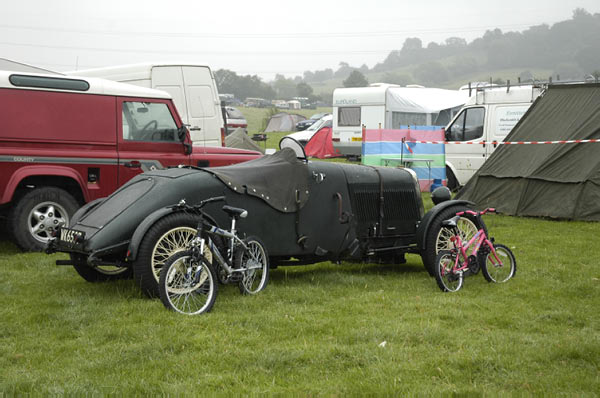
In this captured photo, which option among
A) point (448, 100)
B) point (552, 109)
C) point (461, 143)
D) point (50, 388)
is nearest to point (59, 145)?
point (50, 388)

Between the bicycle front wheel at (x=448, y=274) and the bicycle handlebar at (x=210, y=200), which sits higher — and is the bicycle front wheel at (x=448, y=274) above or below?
below

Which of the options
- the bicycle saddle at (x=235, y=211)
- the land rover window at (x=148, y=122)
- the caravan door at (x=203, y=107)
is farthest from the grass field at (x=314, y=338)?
the caravan door at (x=203, y=107)

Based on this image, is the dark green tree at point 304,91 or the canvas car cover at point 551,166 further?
the dark green tree at point 304,91

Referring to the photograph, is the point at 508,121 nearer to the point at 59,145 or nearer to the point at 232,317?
the point at 59,145

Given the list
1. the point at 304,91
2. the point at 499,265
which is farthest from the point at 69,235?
the point at 304,91

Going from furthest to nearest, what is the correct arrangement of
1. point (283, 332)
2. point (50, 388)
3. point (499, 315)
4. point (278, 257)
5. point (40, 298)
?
point (278, 257)
point (40, 298)
point (499, 315)
point (283, 332)
point (50, 388)

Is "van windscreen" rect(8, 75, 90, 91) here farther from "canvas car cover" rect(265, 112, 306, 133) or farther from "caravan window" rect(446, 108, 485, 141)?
"canvas car cover" rect(265, 112, 306, 133)

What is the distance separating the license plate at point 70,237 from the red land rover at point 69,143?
2687 millimetres

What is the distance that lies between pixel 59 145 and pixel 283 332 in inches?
205

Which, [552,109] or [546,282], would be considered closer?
[546,282]

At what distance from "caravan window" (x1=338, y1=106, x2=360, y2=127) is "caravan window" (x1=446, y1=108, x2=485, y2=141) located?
33.5 ft

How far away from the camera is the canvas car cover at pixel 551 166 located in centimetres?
1284

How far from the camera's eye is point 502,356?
514 cm

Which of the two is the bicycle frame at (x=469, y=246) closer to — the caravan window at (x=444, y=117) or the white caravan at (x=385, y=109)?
the white caravan at (x=385, y=109)
